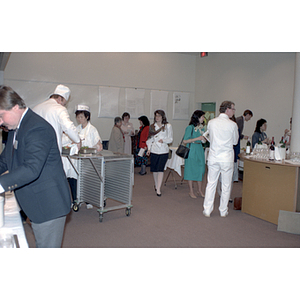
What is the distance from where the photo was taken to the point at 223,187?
4023 millimetres

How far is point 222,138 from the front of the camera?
388 cm

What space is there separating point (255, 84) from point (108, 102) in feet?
13.3

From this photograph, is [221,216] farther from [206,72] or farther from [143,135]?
[206,72]

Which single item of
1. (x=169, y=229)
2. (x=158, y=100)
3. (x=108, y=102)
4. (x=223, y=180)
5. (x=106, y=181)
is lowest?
Result: (x=169, y=229)

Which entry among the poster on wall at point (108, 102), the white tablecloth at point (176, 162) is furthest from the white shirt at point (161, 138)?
the poster on wall at point (108, 102)

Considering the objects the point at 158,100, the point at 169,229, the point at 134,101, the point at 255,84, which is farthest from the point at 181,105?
the point at 169,229

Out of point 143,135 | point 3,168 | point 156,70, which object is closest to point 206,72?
point 156,70

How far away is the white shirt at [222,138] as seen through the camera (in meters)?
3.87

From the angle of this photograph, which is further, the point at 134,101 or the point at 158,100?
the point at 158,100

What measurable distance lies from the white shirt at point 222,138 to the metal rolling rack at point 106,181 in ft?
3.72

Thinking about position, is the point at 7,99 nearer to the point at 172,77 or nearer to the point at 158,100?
the point at 158,100

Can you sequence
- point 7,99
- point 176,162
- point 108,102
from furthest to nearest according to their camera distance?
point 108,102
point 176,162
point 7,99

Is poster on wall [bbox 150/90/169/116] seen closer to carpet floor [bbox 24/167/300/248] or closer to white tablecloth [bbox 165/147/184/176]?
white tablecloth [bbox 165/147/184/176]

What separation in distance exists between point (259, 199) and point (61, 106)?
9.60 ft
